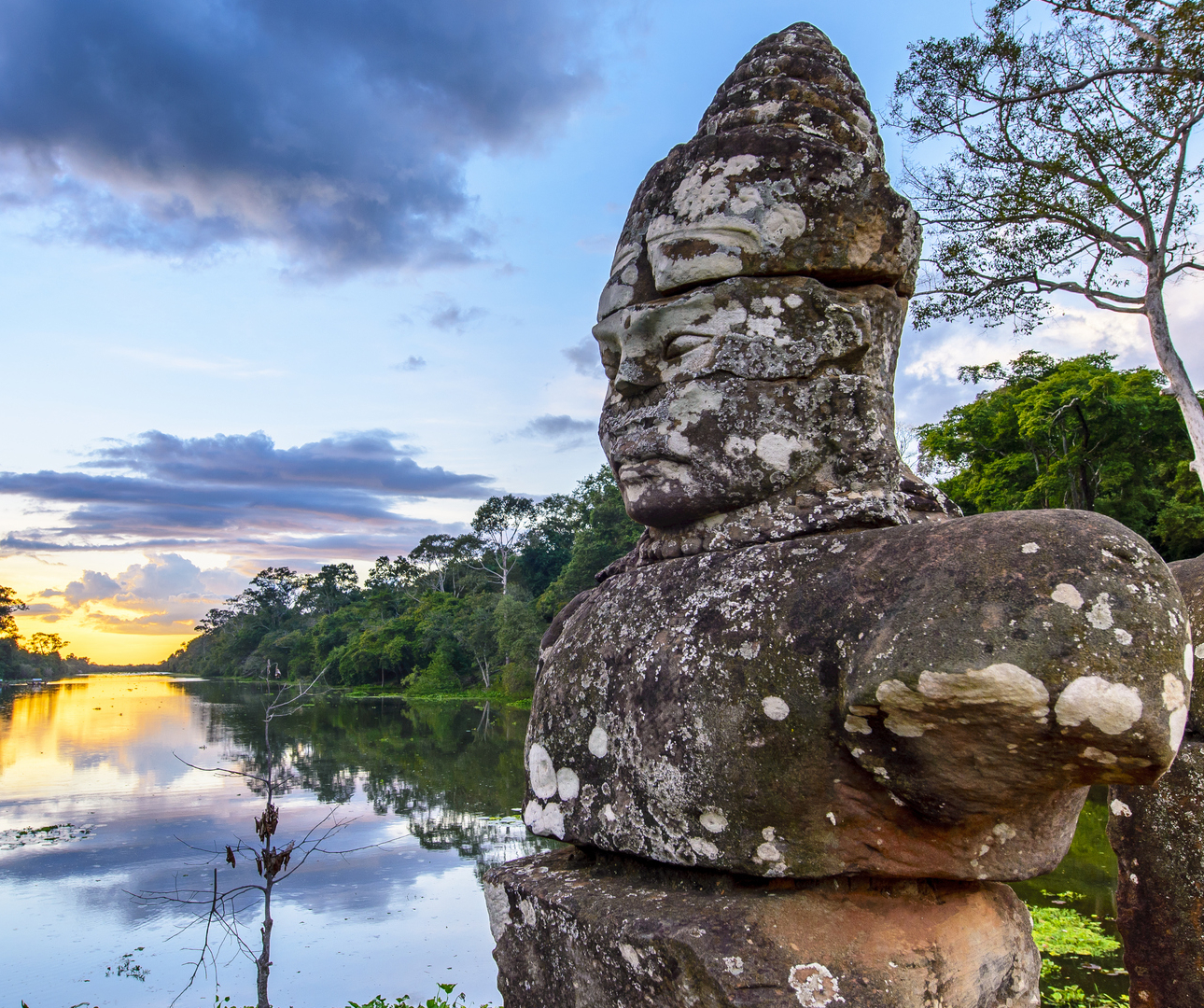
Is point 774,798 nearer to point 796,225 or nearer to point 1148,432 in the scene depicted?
point 796,225

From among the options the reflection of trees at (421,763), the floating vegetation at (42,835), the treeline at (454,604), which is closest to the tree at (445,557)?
the treeline at (454,604)

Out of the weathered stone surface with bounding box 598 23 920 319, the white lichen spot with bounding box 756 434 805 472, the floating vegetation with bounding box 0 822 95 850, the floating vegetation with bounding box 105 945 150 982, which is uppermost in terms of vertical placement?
the weathered stone surface with bounding box 598 23 920 319

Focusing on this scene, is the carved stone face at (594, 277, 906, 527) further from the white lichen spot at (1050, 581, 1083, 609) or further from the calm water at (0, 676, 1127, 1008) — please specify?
the calm water at (0, 676, 1127, 1008)

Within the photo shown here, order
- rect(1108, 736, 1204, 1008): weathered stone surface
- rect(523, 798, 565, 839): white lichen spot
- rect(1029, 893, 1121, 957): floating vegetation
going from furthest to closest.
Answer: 1. rect(1029, 893, 1121, 957): floating vegetation
2. rect(1108, 736, 1204, 1008): weathered stone surface
3. rect(523, 798, 565, 839): white lichen spot

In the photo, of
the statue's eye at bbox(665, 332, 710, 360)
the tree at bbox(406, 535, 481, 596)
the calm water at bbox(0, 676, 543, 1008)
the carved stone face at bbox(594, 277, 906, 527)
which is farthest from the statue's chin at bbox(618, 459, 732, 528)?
the tree at bbox(406, 535, 481, 596)

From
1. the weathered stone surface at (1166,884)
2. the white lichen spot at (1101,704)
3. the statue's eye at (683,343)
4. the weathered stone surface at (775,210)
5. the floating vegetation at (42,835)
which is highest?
the weathered stone surface at (775,210)

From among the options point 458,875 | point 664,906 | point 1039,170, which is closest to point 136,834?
point 458,875

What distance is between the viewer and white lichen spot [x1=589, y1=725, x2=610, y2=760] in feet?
6.77

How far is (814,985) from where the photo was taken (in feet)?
5.49

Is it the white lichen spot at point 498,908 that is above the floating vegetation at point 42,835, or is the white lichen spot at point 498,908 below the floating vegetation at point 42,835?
above

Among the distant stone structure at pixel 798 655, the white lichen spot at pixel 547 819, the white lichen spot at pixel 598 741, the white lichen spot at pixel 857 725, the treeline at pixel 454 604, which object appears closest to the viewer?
the distant stone structure at pixel 798 655

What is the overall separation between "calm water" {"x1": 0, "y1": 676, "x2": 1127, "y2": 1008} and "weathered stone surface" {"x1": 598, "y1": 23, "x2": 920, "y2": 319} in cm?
585

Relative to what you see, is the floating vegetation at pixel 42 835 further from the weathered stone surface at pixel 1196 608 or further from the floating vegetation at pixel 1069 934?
the weathered stone surface at pixel 1196 608

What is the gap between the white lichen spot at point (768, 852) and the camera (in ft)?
5.86
